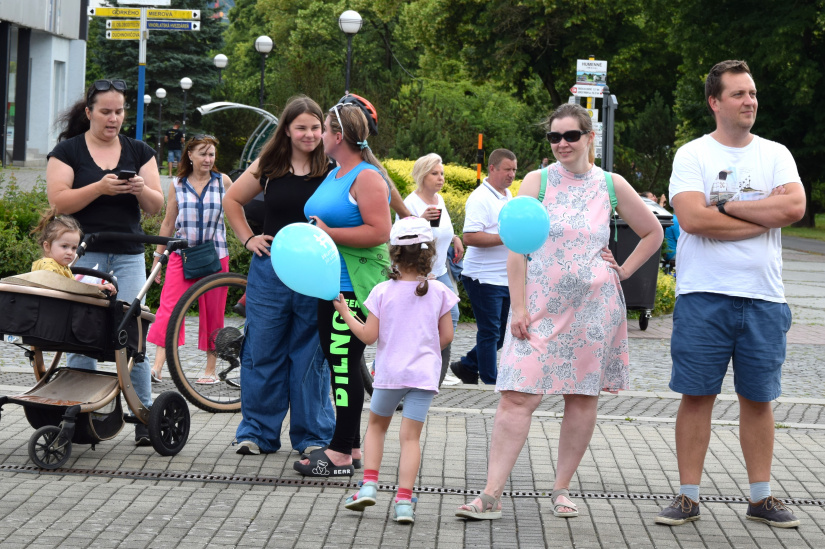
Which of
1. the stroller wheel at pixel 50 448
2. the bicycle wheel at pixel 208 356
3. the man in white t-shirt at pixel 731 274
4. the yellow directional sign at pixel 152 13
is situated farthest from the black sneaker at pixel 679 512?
the yellow directional sign at pixel 152 13

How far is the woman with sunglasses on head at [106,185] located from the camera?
6234mm

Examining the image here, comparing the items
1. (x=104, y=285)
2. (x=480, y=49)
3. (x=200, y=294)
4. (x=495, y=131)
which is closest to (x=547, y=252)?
(x=104, y=285)

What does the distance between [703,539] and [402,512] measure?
4.32 ft

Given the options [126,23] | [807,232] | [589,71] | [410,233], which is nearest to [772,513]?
[410,233]

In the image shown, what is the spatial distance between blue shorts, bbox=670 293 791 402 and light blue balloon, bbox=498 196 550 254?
2.64ft

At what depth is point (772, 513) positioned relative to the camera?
5.25 meters

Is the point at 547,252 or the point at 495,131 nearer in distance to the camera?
the point at 547,252

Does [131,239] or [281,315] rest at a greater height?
[131,239]

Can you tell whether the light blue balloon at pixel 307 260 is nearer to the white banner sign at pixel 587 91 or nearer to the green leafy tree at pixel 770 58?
the white banner sign at pixel 587 91

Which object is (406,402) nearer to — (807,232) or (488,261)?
(488,261)

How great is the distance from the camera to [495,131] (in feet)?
116

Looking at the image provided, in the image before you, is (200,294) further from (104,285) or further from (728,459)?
(728,459)

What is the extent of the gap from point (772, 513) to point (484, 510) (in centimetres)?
133

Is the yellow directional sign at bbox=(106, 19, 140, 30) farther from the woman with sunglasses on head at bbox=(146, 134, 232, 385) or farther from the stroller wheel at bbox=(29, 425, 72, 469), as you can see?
the stroller wheel at bbox=(29, 425, 72, 469)
